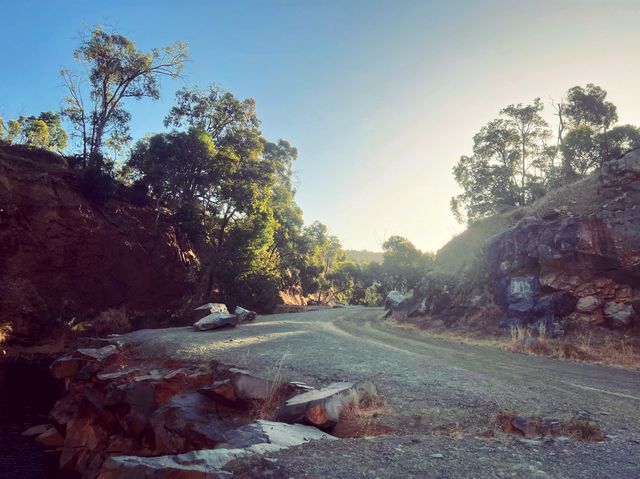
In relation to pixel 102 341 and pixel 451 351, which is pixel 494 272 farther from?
pixel 102 341

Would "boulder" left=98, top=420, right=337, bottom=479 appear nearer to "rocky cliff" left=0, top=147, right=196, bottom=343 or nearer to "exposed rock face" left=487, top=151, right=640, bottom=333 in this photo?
"exposed rock face" left=487, top=151, right=640, bottom=333

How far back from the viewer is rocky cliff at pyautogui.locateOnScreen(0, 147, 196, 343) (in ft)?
78.0

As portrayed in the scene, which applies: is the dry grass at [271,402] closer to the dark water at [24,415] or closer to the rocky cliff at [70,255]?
the dark water at [24,415]

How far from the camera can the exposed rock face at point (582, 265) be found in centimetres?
1463

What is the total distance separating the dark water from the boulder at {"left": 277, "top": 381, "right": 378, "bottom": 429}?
7.61 m

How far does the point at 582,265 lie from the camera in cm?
1602

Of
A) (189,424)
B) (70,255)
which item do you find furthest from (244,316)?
(70,255)

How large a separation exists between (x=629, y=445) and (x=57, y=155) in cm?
3778

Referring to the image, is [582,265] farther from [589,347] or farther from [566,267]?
[589,347]

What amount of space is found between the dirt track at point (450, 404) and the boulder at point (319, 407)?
0.74 m

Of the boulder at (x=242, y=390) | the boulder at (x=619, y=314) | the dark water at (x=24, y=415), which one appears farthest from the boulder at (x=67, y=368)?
the boulder at (x=619, y=314)

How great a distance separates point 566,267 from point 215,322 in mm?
16308

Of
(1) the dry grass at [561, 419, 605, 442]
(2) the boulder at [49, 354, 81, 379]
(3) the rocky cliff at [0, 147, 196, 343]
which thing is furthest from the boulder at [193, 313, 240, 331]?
(1) the dry grass at [561, 419, 605, 442]

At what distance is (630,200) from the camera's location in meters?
16.4
